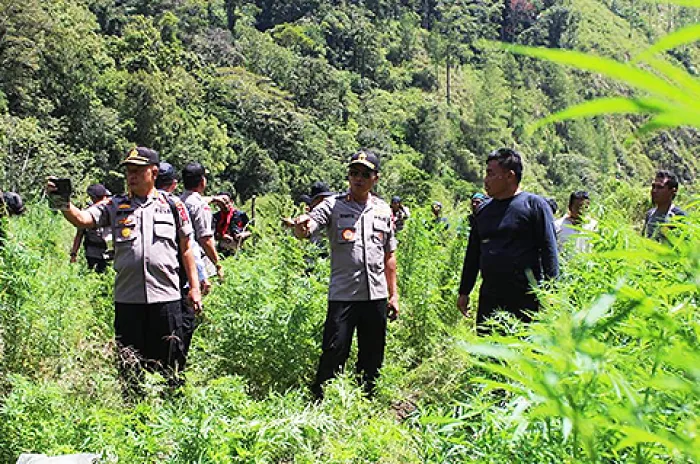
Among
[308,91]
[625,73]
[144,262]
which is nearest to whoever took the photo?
[625,73]

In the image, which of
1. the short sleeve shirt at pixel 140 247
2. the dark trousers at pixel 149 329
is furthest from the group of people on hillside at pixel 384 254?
the dark trousers at pixel 149 329

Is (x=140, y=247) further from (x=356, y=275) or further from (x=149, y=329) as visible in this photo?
(x=356, y=275)

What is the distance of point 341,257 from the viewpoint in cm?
401

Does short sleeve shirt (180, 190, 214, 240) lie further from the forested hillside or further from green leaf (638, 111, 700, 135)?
green leaf (638, 111, 700, 135)

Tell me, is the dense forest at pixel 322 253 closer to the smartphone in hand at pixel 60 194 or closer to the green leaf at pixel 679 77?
the green leaf at pixel 679 77

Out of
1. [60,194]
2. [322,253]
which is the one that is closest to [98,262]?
[322,253]

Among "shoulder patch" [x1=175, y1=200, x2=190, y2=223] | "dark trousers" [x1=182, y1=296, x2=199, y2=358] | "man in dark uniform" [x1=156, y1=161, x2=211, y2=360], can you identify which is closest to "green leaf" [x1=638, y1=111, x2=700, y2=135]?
"shoulder patch" [x1=175, y1=200, x2=190, y2=223]

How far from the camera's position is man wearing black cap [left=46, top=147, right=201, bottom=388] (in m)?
3.54

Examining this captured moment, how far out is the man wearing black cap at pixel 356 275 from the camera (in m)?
3.92

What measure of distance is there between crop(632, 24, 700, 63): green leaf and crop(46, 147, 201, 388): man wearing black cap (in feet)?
10.6

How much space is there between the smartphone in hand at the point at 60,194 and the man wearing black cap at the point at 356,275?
135 cm

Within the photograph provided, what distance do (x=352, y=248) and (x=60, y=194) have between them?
1702mm

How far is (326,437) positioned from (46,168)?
24372 millimetres

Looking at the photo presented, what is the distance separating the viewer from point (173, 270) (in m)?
3.68
